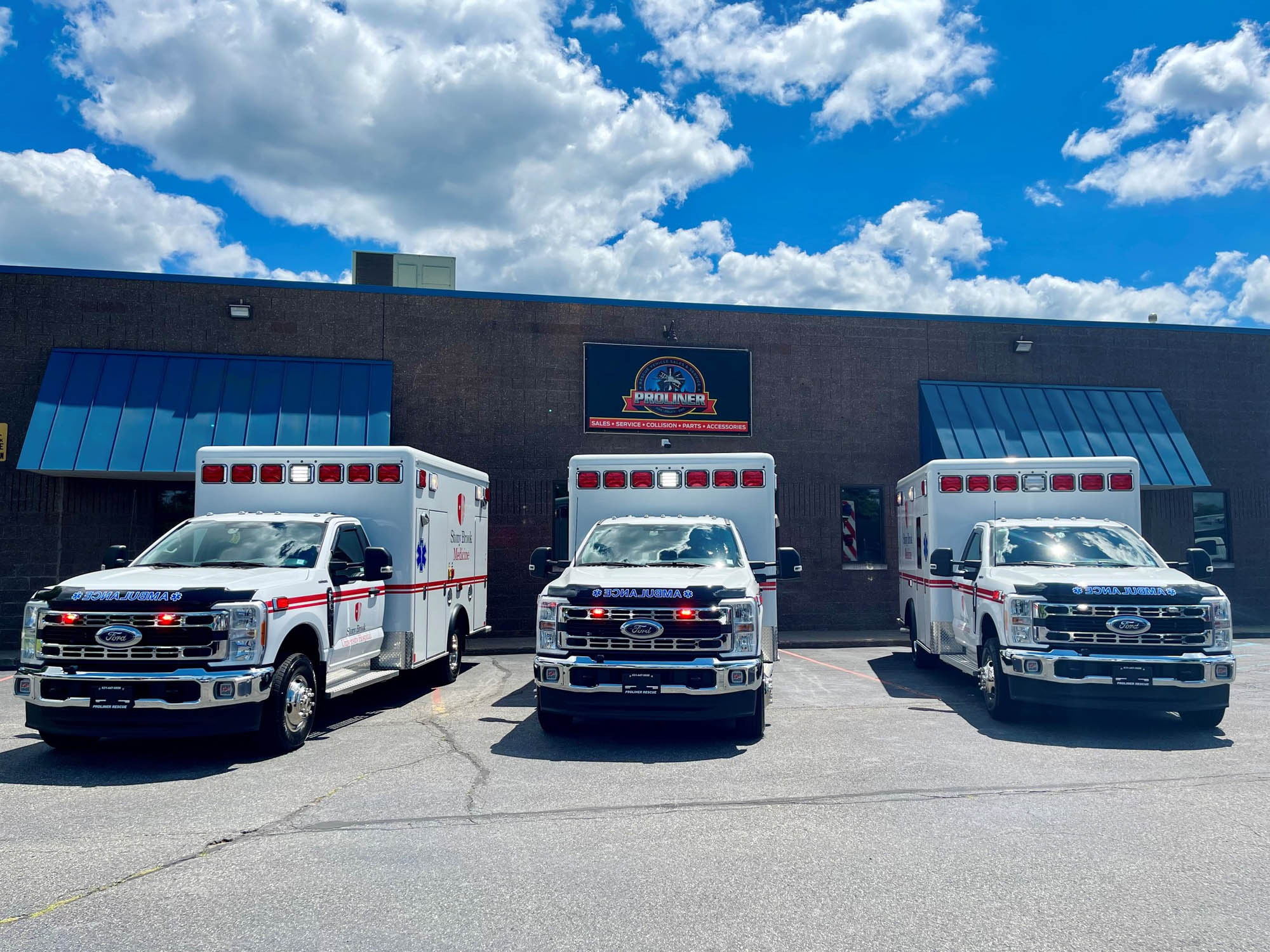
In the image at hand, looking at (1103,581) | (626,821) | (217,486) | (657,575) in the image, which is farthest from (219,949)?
(1103,581)

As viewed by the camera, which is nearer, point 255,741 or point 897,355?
point 255,741

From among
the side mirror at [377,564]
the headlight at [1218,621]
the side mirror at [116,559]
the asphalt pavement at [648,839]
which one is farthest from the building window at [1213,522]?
the side mirror at [116,559]

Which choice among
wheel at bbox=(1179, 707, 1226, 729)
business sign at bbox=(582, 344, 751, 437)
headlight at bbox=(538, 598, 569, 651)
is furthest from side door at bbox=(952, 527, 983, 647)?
business sign at bbox=(582, 344, 751, 437)

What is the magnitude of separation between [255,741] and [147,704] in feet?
3.15

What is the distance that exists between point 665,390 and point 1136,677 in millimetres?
11926

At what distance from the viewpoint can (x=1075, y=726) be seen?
Result: 9500 millimetres

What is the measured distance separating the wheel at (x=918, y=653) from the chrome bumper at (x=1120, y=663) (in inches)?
176

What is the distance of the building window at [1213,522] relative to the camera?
21000 millimetres

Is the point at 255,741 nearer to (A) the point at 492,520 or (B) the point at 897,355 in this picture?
(A) the point at 492,520

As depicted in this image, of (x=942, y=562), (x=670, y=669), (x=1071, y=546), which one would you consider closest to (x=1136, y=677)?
(x=1071, y=546)

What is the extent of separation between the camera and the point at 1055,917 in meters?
4.38

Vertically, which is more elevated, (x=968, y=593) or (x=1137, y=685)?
(x=968, y=593)

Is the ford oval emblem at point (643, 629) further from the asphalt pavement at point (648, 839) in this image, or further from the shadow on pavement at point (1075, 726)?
the shadow on pavement at point (1075, 726)

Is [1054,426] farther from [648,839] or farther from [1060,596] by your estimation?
[648,839]
